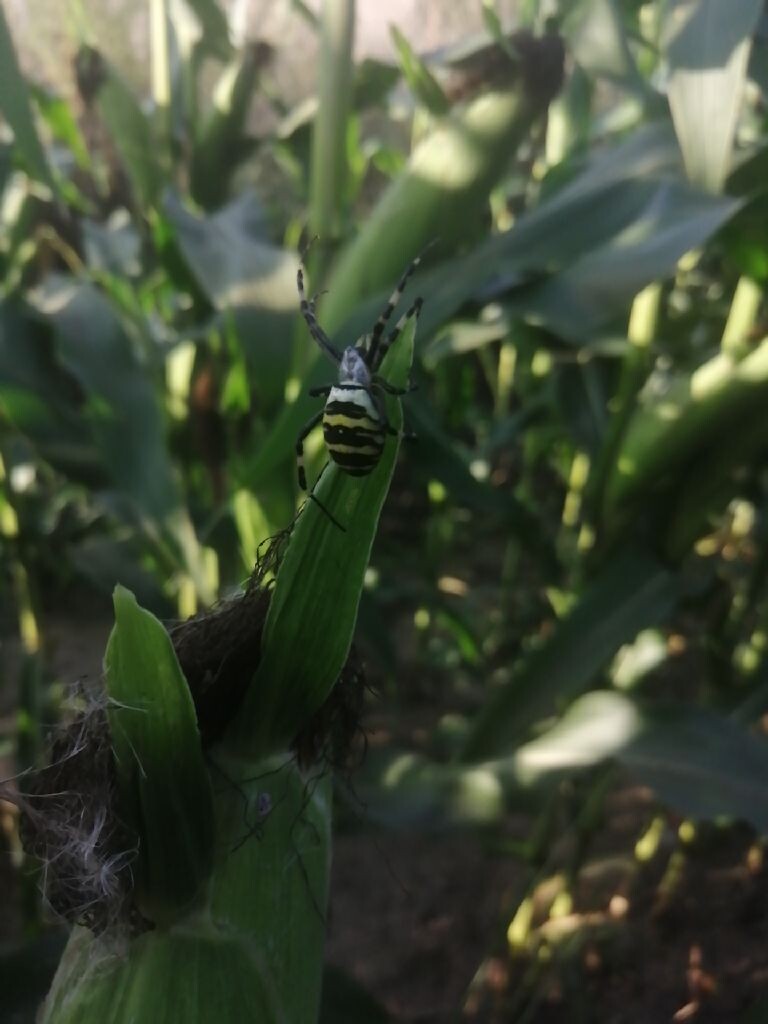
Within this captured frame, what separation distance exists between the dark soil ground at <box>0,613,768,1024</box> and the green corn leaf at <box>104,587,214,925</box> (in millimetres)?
629

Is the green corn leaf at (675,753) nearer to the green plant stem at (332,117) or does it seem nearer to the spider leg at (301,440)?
the spider leg at (301,440)

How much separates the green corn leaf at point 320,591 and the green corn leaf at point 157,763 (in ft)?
0.17

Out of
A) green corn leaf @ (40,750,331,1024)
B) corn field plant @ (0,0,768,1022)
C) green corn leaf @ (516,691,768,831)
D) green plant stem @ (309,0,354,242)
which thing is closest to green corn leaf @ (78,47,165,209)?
corn field plant @ (0,0,768,1022)

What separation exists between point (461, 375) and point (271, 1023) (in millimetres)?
1298

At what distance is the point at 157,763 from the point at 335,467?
0.16 meters

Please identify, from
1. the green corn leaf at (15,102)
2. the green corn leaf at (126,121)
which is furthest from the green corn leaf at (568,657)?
the green corn leaf at (126,121)

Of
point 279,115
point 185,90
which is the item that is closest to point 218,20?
point 185,90

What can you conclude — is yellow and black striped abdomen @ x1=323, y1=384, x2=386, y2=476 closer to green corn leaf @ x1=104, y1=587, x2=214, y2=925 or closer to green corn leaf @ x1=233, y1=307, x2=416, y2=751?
green corn leaf @ x1=233, y1=307, x2=416, y2=751

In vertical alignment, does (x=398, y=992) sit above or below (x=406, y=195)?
below

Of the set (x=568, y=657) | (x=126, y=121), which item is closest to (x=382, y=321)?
(x=568, y=657)

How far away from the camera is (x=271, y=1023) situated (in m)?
0.39

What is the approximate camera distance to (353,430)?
1.59 feet

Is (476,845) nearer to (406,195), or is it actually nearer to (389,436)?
(406,195)

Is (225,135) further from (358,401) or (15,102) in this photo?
(358,401)
